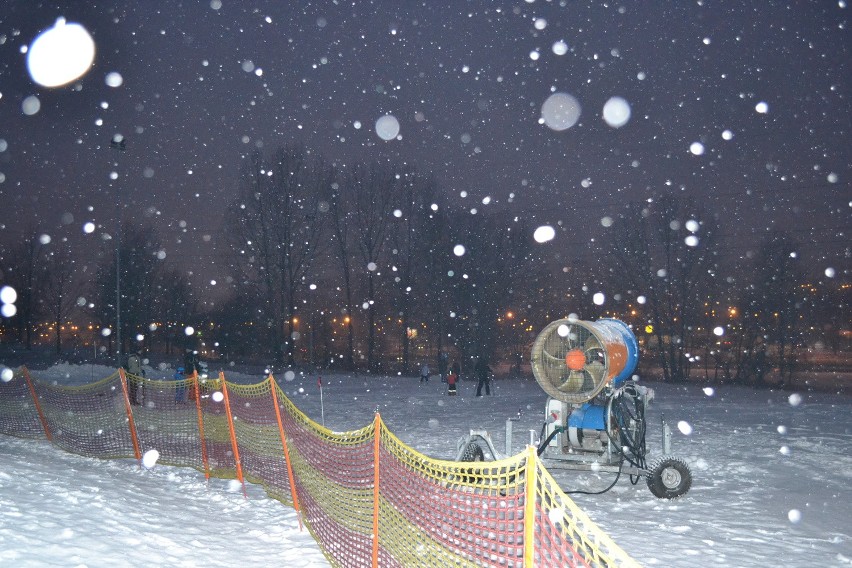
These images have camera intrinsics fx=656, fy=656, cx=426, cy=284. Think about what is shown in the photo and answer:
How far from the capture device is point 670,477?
961 cm

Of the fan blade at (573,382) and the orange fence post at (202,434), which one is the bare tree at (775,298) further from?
the orange fence post at (202,434)

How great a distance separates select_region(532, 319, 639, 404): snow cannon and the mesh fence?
178 cm

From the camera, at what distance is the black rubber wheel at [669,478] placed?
31.2 feet

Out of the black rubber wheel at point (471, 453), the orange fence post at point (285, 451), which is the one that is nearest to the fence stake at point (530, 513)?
the orange fence post at point (285, 451)

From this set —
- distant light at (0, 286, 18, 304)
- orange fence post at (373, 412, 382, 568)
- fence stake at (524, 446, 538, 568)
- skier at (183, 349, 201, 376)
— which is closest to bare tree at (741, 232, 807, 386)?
skier at (183, 349, 201, 376)

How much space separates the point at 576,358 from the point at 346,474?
5.26 meters

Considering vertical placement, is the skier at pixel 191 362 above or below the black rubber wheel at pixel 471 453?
above

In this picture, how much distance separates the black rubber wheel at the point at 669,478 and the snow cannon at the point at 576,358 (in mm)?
1461

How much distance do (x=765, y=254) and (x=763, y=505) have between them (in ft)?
126

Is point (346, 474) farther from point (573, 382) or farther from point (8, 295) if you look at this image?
point (8, 295)

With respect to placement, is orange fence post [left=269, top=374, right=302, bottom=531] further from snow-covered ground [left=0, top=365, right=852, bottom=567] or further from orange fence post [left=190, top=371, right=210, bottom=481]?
orange fence post [left=190, top=371, right=210, bottom=481]

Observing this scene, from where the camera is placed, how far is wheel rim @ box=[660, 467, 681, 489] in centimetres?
956

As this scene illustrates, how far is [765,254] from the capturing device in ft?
141

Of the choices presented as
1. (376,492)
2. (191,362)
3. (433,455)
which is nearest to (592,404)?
(433,455)
